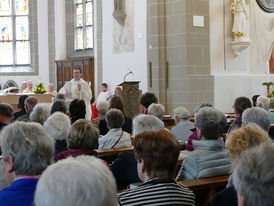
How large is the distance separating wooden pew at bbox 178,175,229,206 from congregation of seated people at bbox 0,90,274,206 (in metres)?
0.12

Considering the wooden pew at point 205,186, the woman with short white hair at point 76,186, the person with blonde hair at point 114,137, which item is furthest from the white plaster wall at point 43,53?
the woman with short white hair at point 76,186

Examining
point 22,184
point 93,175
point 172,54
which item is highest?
point 172,54

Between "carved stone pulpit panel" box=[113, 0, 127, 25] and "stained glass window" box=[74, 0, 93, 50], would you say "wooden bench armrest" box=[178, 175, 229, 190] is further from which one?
"stained glass window" box=[74, 0, 93, 50]

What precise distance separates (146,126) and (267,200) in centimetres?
247

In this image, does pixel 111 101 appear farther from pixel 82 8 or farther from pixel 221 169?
pixel 82 8

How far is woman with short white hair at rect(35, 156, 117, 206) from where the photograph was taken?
1.41 m

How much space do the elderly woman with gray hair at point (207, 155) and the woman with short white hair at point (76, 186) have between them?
2.10m

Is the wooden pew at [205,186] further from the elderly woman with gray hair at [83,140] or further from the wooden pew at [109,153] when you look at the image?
the wooden pew at [109,153]

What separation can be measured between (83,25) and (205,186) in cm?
1406

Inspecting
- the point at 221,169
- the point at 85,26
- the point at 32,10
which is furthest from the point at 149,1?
the point at 221,169

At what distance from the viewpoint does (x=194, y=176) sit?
357 cm

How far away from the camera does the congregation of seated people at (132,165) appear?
1477mm

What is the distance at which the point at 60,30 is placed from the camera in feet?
57.2

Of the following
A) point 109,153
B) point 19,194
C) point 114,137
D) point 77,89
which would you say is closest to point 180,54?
point 77,89
